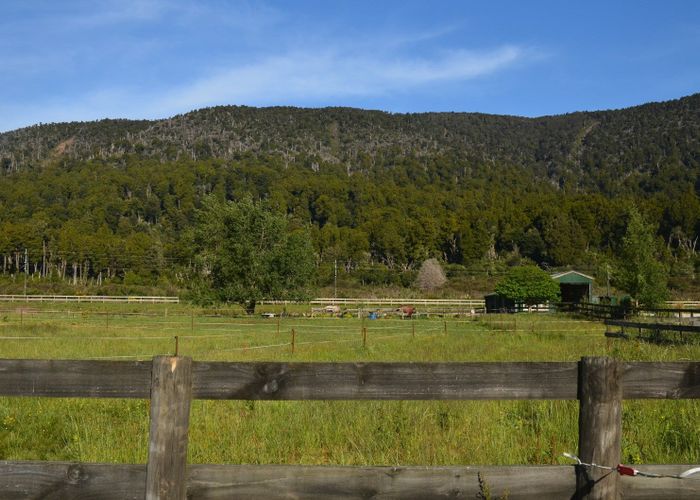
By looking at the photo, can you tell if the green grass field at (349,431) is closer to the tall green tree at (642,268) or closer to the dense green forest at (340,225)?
the tall green tree at (642,268)

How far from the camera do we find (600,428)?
3.80 m

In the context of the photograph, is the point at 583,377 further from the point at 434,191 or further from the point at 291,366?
the point at 434,191

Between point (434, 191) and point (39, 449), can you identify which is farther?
point (434, 191)

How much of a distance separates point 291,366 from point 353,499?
2.76ft

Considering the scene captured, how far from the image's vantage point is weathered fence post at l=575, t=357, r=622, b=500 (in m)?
3.77

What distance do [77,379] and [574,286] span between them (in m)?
66.6

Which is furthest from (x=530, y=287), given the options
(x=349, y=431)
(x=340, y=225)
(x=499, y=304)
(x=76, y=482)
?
(x=340, y=225)

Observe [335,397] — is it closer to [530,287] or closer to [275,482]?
[275,482]

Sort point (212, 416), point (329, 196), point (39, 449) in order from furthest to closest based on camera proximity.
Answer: point (329, 196), point (212, 416), point (39, 449)

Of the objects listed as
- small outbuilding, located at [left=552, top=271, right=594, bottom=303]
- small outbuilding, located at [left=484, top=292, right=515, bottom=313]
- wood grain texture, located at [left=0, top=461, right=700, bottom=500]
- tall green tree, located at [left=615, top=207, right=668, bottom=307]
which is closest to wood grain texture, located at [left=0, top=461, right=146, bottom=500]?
wood grain texture, located at [left=0, top=461, right=700, bottom=500]

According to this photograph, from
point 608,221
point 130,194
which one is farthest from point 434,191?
point 130,194

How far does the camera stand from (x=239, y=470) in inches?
147

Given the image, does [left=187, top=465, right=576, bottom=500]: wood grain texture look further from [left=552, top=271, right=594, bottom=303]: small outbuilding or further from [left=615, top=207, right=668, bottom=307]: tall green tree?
[left=552, top=271, right=594, bottom=303]: small outbuilding

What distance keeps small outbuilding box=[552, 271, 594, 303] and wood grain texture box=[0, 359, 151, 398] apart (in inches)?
2446
